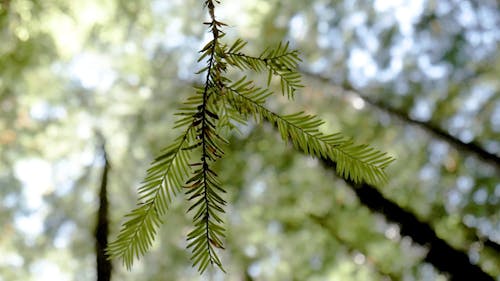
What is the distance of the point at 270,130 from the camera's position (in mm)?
2320

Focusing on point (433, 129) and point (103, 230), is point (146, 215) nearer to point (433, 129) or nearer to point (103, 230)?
point (103, 230)

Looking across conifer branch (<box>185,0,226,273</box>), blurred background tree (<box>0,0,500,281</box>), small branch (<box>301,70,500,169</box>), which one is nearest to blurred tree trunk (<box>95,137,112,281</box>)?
blurred background tree (<box>0,0,500,281</box>)

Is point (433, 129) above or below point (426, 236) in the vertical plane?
above

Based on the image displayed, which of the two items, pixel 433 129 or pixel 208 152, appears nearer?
pixel 208 152

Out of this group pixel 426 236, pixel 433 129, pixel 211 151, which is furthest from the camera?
pixel 433 129

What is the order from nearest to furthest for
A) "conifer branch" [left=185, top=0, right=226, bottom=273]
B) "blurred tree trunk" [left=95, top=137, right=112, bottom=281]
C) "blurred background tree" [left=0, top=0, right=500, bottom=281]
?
1. "conifer branch" [left=185, top=0, right=226, bottom=273]
2. "blurred tree trunk" [left=95, top=137, right=112, bottom=281]
3. "blurred background tree" [left=0, top=0, right=500, bottom=281]

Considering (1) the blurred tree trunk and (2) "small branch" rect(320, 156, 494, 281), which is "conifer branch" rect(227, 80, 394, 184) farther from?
(1) the blurred tree trunk

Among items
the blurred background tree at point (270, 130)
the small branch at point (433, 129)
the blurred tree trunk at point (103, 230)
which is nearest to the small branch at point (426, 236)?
the blurred background tree at point (270, 130)

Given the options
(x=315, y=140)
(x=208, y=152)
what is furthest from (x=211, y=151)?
(x=315, y=140)

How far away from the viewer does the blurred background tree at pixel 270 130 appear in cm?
209

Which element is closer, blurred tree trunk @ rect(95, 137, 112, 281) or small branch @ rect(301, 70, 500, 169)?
blurred tree trunk @ rect(95, 137, 112, 281)

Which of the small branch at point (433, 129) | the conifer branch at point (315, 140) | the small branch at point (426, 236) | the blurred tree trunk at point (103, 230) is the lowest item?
the blurred tree trunk at point (103, 230)

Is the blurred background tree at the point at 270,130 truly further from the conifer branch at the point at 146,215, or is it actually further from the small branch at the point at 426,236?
the conifer branch at the point at 146,215

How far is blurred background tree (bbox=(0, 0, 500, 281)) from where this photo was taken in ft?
6.84
